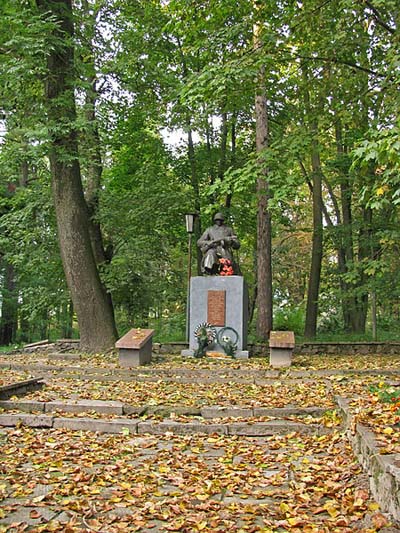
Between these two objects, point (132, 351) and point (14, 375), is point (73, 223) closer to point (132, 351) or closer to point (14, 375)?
point (132, 351)

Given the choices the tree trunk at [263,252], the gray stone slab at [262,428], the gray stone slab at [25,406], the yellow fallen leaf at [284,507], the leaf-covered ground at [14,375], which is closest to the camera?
the yellow fallen leaf at [284,507]

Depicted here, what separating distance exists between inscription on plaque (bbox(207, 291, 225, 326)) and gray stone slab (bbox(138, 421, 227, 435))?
6086 millimetres

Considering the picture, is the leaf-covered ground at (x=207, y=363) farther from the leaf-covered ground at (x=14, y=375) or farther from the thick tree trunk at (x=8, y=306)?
the thick tree trunk at (x=8, y=306)

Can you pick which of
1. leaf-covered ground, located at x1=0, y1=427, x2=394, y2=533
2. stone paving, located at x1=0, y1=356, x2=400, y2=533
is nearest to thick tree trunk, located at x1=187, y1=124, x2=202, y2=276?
stone paving, located at x1=0, y1=356, x2=400, y2=533

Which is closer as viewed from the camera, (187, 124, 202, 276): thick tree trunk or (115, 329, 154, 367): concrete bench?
(115, 329, 154, 367): concrete bench

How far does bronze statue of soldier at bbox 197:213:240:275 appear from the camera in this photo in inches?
470

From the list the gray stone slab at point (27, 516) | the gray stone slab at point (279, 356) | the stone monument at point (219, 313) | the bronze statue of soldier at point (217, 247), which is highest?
the bronze statue of soldier at point (217, 247)

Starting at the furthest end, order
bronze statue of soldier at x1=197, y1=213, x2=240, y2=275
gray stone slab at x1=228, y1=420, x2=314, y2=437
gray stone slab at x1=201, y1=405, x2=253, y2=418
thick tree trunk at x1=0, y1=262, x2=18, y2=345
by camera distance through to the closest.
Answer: thick tree trunk at x1=0, y1=262, x2=18, y2=345
bronze statue of soldier at x1=197, y1=213, x2=240, y2=275
gray stone slab at x1=201, y1=405, x2=253, y2=418
gray stone slab at x1=228, y1=420, x2=314, y2=437

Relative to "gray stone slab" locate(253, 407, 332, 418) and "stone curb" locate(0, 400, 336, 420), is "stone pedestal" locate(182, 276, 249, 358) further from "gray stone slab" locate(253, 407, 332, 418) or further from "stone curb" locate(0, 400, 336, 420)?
"gray stone slab" locate(253, 407, 332, 418)

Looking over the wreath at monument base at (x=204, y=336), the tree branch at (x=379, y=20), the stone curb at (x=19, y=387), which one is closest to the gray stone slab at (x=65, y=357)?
the wreath at monument base at (x=204, y=336)

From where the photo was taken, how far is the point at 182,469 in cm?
421

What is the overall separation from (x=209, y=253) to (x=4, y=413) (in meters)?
6.92

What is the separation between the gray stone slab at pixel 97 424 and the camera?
5391mm

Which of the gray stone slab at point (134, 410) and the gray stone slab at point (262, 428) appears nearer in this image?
the gray stone slab at point (262, 428)
